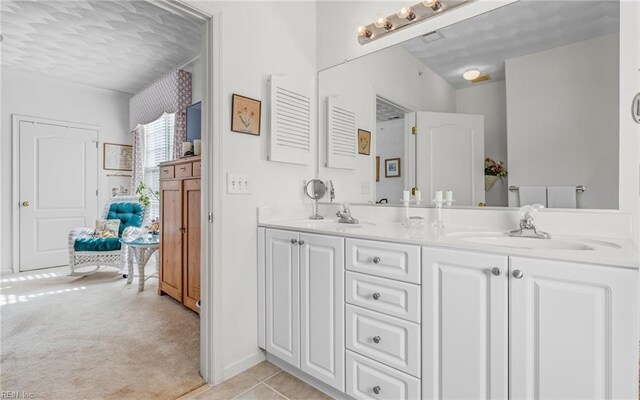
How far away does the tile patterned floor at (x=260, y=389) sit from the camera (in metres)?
1.63

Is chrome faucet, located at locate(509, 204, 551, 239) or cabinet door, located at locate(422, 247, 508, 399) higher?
chrome faucet, located at locate(509, 204, 551, 239)

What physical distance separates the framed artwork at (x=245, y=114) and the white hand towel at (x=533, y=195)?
4.90 ft

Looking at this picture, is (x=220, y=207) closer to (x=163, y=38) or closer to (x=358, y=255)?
(x=358, y=255)

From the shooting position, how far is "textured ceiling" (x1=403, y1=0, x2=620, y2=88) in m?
1.34

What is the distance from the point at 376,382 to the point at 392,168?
4.00 feet

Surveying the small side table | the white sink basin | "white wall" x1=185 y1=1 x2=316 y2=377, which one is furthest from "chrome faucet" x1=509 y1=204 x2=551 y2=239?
the small side table

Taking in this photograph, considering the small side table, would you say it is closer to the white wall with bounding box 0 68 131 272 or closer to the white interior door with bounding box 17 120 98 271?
the white interior door with bounding box 17 120 98 271

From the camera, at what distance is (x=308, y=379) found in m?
1.75

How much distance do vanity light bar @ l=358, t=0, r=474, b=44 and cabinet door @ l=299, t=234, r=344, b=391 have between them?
1.38 m

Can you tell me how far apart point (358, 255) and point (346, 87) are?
4.43 ft

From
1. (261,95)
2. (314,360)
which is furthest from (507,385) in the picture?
(261,95)

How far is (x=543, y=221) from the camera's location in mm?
1441

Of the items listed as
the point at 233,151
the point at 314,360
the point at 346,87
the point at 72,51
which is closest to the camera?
the point at 314,360

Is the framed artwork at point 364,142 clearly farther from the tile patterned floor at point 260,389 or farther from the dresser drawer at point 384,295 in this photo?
the tile patterned floor at point 260,389
